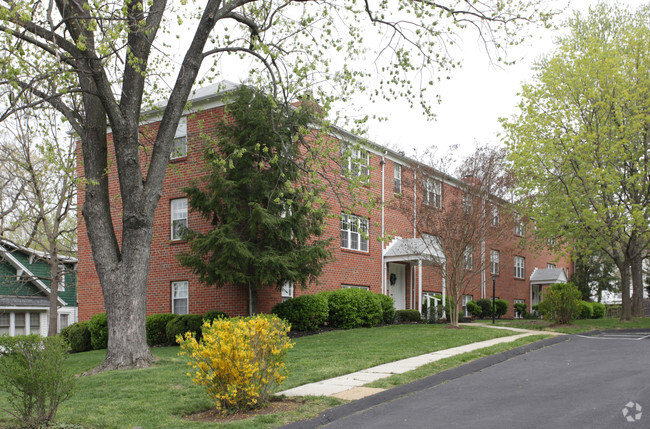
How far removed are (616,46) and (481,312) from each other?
1377 centimetres

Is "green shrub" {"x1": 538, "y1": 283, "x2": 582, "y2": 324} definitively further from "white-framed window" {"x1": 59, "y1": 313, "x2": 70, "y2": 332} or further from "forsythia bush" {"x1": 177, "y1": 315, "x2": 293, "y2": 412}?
"white-framed window" {"x1": 59, "y1": 313, "x2": 70, "y2": 332}

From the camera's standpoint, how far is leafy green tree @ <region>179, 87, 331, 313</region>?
16812 millimetres

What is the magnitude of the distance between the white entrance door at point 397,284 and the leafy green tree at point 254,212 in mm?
8347

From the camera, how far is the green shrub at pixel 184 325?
1830cm

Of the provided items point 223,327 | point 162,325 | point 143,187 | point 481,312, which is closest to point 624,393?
point 223,327

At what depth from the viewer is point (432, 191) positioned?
2006 cm

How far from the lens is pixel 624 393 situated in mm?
7984

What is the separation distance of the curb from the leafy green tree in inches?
266

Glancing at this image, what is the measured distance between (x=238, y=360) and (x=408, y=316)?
17319 millimetres

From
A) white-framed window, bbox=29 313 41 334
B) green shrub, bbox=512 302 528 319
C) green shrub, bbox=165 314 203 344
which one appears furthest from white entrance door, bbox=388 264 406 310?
white-framed window, bbox=29 313 41 334

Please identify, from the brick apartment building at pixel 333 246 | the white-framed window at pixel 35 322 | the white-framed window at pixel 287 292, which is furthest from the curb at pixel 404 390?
the white-framed window at pixel 35 322

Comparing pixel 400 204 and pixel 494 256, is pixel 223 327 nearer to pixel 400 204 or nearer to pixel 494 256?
pixel 400 204

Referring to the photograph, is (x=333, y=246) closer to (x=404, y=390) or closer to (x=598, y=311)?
(x=404, y=390)

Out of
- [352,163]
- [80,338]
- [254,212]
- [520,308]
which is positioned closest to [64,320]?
[80,338]
